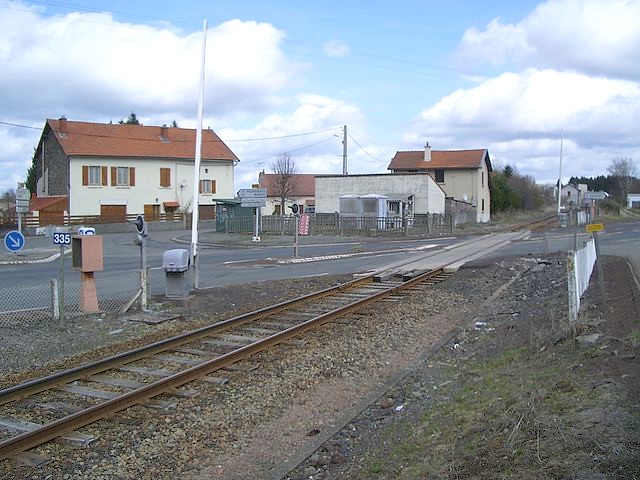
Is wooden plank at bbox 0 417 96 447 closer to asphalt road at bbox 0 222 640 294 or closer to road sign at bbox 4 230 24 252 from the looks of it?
road sign at bbox 4 230 24 252

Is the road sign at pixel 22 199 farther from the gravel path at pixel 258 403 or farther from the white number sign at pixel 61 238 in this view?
the white number sign at pixel 61 238

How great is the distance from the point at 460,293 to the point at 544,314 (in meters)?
4.34

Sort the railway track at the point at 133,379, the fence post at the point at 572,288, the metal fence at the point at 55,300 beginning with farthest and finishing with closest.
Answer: the metal fence at the point at 55,300, the fence post at the point at 572,288, the railway track at the point at 133,379

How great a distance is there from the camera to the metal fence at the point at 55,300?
1243 centimetres

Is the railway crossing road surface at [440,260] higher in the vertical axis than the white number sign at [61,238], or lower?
lower

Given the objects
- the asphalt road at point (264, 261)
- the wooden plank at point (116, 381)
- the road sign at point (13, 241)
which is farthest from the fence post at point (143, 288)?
the wooden plank at point (116, 381)

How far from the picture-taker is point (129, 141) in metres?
63.5

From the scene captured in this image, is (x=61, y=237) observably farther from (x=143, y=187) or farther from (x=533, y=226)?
(x=533, y=226)

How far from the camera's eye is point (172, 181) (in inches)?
2532

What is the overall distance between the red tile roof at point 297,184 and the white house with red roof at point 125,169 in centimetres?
1989

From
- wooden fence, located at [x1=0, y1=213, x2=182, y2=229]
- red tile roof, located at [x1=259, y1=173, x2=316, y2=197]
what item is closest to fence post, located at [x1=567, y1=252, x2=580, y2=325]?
wooden fence, located at [x1=0, y1=213, x2=182, y2=229]

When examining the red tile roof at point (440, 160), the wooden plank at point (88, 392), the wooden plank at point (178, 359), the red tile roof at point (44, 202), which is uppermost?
the red tile roof at point (440, 160)

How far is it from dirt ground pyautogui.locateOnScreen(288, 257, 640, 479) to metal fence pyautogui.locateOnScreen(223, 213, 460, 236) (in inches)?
1427

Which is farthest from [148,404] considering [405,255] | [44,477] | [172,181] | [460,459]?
[172,181]
